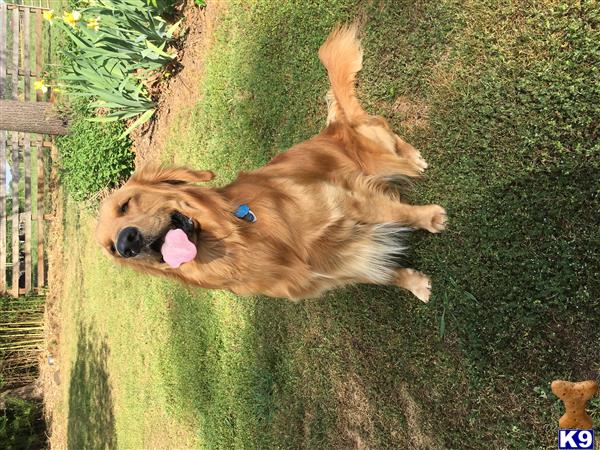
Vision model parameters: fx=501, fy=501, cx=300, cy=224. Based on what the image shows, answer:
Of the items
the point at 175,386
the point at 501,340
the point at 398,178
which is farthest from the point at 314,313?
the point at 175,386

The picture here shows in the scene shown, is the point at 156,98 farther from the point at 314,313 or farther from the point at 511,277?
the point at 511,277

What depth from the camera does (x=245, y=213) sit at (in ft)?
8.80

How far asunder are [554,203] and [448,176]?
0.73 metres

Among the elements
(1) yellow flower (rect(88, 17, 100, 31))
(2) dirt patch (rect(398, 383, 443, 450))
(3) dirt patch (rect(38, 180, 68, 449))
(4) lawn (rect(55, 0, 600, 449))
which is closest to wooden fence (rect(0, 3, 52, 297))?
(3) dirt patch (rect(38, 180, 68, 449))

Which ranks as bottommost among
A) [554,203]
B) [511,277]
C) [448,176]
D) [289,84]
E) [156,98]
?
[511,277]

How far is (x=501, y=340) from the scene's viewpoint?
288 cm

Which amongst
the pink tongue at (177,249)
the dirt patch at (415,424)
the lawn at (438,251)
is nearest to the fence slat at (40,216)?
the lawn at (438,251)

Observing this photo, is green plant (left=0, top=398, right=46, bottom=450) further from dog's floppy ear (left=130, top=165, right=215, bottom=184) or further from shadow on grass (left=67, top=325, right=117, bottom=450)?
dog's floppy ear (left=130, top=165, right=215, bottom=184)

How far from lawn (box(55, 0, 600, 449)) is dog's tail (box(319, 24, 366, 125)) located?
14 centimetres

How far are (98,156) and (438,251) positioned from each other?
5.78 m

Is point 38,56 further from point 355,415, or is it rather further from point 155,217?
point 355,415

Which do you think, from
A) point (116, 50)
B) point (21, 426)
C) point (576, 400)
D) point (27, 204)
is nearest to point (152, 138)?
point (116, 50)

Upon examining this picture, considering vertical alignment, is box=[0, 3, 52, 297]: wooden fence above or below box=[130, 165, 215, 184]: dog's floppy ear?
above

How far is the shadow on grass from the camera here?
24.9 feet
